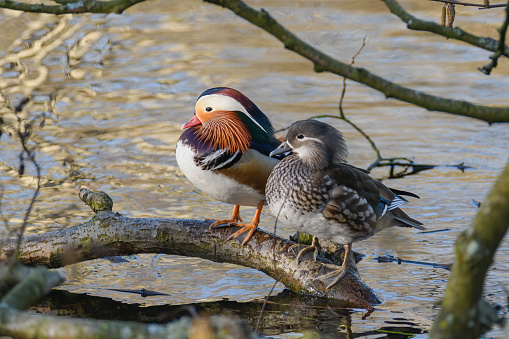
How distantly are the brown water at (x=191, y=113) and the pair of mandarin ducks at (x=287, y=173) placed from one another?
563mm

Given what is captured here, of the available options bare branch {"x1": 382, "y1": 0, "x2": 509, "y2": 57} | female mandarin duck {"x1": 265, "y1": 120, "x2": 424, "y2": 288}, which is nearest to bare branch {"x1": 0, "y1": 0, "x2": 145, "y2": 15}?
bare branch {"x1": 382, "y1": 0, "x2": 509, "y2": 57}

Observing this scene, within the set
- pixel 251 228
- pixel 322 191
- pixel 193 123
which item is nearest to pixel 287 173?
pixel 322 191

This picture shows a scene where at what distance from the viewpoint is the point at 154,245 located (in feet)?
15.3

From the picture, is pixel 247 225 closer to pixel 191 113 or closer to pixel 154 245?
pixel 154 245

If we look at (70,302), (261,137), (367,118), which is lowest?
(70,302)

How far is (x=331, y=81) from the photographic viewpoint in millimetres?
10062

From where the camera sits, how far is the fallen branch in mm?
4641

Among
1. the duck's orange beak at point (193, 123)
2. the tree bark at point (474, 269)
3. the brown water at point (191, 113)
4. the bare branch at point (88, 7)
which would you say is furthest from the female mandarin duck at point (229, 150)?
the tree bark at point (474, 269)

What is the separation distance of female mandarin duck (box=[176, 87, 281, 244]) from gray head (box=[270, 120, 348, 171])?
0.69ft

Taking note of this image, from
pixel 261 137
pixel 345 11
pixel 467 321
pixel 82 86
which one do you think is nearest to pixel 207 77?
pixel 82 86

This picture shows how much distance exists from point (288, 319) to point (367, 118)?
4.75 metres

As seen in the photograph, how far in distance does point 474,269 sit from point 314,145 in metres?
2.48

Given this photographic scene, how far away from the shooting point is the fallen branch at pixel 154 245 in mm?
4641

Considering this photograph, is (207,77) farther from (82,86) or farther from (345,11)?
(345,11)
